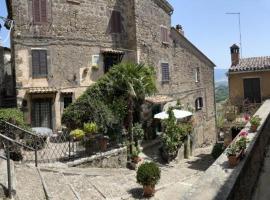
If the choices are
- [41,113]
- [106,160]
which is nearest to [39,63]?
[41,113]

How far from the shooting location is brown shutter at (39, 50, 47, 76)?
1936 centimetres

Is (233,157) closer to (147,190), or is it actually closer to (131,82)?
(147,190)

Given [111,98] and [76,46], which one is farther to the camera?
[76,46]

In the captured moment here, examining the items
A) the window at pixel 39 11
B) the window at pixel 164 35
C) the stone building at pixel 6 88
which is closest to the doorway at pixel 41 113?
the stone building at pixel 6 88

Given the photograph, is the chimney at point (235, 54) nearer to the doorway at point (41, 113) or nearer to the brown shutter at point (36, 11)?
the doorway at point (41, 113)

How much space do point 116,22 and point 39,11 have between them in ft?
18.2

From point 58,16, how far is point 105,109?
679cm

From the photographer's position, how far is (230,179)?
20.6ft

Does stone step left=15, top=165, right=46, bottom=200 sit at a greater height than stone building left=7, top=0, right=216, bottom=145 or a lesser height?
lesser

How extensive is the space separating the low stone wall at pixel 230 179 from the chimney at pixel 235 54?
41.8 feet

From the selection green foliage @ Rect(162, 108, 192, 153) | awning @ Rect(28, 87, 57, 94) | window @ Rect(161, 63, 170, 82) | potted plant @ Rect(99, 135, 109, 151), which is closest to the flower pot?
potted plant @ Rect(99, 135, 109, 151)

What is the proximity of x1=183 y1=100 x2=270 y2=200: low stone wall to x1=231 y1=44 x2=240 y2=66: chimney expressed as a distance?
12.7m

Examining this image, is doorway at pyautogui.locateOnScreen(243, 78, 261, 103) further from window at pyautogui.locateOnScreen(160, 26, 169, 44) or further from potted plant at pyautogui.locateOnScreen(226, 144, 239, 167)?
potted plant at pyautogui.locateOnScreen(226, 144, 239, 167)

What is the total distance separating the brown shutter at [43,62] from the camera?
19.4m
